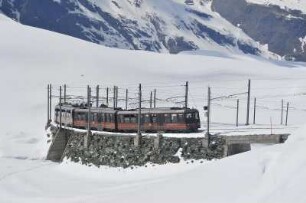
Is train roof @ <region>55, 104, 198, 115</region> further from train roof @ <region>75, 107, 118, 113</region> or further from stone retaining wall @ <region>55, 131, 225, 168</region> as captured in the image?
stone retaining wall @ <region>55, 131, 225, 168</region>

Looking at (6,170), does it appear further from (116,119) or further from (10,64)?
(10,64)

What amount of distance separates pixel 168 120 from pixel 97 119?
531 inches

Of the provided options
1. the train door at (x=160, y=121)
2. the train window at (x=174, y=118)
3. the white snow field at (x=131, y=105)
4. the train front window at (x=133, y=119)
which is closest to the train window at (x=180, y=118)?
the train window at (x=174, y=118)

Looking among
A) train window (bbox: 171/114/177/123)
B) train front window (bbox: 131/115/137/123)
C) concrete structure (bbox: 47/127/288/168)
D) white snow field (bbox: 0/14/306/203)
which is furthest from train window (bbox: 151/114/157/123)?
white snow field (bbox: 0/14/306/203)

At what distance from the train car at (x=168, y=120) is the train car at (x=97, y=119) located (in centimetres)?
441

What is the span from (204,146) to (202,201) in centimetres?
3134

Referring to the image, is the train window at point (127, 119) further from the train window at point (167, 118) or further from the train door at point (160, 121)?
the train window at point (167, 118)

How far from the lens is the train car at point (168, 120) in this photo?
Answer: 67.4 metres

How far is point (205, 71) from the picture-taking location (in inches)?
7407

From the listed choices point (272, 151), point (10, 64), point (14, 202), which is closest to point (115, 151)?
point (14, 202)

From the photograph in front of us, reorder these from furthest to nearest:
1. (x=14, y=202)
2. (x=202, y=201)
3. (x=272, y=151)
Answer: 1. (x=14, y=202)
2. (x=272, y=151)
3. (x=202, y=201)


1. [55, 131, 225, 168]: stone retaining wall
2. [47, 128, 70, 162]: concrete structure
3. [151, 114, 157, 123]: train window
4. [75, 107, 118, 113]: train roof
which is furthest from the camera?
[47, 128, 70, 162]: concrete structure

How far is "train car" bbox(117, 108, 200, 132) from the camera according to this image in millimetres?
67375

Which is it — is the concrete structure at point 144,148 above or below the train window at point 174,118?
below
